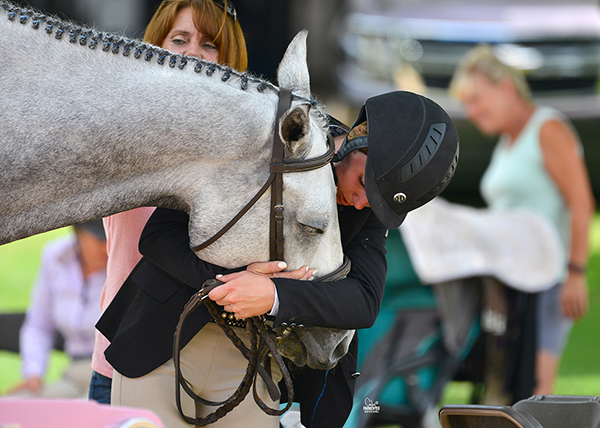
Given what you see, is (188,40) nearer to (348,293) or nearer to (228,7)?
(228,7)

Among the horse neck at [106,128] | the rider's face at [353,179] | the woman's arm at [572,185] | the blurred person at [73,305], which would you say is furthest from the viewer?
the woman's arm at [572,185]

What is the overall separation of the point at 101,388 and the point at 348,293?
2.67 feet

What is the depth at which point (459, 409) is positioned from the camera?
5.36ft

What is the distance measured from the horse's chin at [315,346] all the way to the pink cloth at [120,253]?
50cm

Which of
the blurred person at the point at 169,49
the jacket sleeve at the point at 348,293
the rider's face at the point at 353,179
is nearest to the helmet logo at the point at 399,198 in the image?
the rider's face at the point at 353,179

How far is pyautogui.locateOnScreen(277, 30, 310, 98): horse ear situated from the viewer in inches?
67.9

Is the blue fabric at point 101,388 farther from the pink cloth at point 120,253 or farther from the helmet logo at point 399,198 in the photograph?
the helmet logo at point 399,198

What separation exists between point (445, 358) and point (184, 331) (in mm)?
1985

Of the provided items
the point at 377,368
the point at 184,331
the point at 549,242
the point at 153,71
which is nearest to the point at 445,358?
the point at 377,368

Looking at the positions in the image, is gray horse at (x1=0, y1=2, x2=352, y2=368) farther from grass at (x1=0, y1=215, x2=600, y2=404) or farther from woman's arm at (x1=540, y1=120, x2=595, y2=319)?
woman's arm at (x1=540, y1=120, x2=595, y2=319)

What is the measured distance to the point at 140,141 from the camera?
159cm

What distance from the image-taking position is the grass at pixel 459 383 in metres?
4.48

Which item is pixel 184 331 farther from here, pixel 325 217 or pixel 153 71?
pixel 153 71

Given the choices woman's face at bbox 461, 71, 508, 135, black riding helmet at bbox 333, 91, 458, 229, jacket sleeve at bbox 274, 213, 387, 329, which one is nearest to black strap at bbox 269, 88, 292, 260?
jacket sleeve at bbox 274, 213, 387, 329
